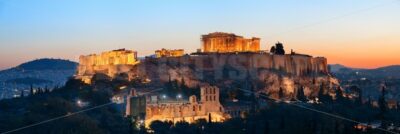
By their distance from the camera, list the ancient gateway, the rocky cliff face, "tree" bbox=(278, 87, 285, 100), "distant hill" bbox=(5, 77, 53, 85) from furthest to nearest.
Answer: "distant hill" bbox=(5, 77, 53, 85), the ancient gateway, the rocky cliff face, "tree" bbox=(278, 87, 285, 100)

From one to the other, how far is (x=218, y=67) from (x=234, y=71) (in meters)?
1.22

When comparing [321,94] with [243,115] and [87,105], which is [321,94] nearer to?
[243,115]

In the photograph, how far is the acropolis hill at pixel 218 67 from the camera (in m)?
51.3

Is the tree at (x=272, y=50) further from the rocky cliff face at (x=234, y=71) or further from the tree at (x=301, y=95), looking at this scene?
the tree at (x=301, y=95)

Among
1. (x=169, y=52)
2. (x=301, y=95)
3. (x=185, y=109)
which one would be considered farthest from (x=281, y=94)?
(x=185, y=109)

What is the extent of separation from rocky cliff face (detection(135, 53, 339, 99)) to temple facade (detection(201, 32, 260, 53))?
3694 millimetres

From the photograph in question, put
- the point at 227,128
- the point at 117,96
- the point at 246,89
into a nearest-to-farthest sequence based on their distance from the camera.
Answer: the point at 227,128 → the point at 117,96 → the point at 246,89

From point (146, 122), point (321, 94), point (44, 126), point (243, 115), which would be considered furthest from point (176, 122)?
point (321, 94)

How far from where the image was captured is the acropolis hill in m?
51.3

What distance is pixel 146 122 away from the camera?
121 ft

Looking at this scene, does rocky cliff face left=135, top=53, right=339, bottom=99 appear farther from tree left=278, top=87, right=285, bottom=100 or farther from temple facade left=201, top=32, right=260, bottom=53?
temple facade left=201, top=32, right=260, bottom=53

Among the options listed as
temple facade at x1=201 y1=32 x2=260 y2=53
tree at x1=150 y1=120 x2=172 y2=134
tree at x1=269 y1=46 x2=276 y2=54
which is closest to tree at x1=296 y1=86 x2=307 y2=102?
tree at x1=269 y1=46 x2=276 y2=54

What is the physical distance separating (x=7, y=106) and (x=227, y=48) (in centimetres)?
2079

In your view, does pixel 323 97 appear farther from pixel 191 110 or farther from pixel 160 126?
pixel 160 126
